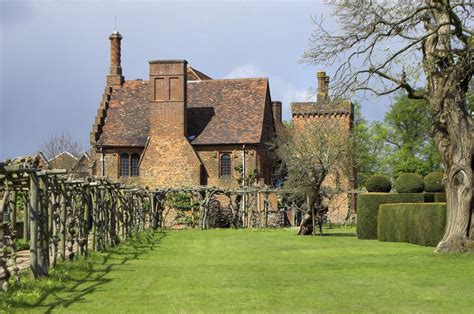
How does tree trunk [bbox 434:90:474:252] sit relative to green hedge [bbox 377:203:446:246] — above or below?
above

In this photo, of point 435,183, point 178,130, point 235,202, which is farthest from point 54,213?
point 178,130

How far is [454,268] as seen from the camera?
19.3m

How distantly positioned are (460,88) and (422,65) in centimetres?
177

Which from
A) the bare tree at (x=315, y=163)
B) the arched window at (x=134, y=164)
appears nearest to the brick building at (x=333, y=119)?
the bare tree at (x=315, y=163)

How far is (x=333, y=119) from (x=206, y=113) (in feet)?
34.4

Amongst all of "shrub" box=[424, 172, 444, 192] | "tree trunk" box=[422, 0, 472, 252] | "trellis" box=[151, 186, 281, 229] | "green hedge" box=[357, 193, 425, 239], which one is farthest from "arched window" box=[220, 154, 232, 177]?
"tree trunk" box=[422, 0, 472, 252]

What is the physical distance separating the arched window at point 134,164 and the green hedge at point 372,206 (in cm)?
2411

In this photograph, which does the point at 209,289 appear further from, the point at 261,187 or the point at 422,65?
the point at 261,187

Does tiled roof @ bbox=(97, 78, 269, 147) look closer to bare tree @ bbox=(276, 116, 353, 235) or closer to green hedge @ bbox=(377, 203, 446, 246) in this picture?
bare tree @ bbox=(276, 116, 353, 235)

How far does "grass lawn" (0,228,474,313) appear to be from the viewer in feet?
43.3

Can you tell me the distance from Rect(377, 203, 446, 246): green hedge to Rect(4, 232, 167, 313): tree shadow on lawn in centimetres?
987

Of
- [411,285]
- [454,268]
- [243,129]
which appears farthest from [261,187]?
[411,285]

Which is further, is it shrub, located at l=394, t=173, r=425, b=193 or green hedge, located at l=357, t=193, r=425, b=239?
shrub, located at l=394, t=173, r=425, b=193

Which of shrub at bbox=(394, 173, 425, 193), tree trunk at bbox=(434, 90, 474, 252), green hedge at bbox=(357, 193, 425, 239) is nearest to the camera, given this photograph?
tree trunk at bbox=(434, 90, 474, 252)
